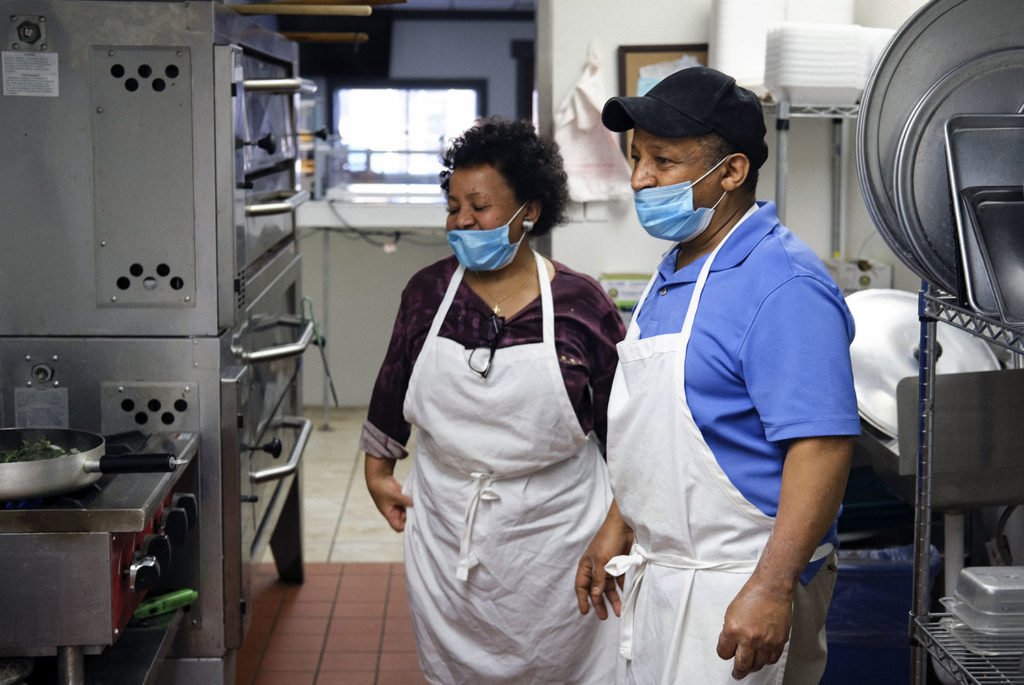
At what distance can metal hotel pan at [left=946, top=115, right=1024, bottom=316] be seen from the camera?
A: 61.5 inches

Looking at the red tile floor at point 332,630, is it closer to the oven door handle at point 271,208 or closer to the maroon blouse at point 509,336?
the maroon blouse at point 509,336

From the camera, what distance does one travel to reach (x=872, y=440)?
Result: 2529 mm

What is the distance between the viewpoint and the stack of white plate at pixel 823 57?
9.93ft

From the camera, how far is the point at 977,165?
1.59m

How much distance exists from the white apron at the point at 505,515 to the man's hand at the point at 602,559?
0.28m

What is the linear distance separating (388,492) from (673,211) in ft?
3.41

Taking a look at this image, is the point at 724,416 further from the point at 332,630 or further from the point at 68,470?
the point at 332,630

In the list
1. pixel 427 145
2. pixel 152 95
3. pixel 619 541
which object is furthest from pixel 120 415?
pixel 427 145

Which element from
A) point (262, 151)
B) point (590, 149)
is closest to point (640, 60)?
point (590, 149)

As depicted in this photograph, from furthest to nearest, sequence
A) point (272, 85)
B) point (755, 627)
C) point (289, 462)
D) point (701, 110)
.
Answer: point (289, 462), point (272, 85), point (701, 110), point (755, 627)

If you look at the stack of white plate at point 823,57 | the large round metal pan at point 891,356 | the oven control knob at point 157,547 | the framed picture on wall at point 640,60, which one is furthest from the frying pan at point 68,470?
the framed picture on wall at point 640,60

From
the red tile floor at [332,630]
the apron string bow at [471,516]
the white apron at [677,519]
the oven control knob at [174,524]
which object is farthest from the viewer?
the red tile floor at [332,630]

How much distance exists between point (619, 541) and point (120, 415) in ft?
3.54

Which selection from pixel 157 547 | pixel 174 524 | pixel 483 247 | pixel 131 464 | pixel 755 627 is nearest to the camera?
pixel 755 627
